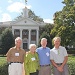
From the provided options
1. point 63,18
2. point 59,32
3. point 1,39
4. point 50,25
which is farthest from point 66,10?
point 50,25

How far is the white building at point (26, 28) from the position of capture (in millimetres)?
73062

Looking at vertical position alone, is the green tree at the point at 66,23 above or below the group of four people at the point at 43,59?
above

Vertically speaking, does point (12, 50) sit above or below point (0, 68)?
above

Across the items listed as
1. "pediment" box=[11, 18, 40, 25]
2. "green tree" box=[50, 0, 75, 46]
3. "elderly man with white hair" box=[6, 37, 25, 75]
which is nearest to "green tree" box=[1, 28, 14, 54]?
"green tree" box=[50, 0, 75, 46]

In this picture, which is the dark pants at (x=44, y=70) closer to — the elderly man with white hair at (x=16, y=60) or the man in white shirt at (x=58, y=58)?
the man in white shirt at (x=58, y=58)

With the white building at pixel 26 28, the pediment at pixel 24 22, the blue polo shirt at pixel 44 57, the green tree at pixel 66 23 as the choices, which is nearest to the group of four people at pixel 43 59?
the blue polo shirt at pixel 44 57

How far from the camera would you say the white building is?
7306cm

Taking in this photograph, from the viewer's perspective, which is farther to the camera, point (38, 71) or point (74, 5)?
point (74, 5)

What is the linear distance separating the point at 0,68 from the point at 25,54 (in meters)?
3.38

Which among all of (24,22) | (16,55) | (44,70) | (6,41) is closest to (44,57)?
(44,70)

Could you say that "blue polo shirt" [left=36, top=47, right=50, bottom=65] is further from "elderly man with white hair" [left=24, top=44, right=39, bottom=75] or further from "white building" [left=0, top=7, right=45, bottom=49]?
"white building" [left=0, top=7, right=45, bottom=49]

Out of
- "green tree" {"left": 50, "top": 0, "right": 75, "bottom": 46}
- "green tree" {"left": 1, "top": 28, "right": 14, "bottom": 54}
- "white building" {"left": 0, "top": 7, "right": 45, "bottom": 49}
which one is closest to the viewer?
"green tree" {"left": 50, "top": 0, "right": 75, "bottom": 46}

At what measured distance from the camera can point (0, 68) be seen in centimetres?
1170

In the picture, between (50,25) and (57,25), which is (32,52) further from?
(50,25)
